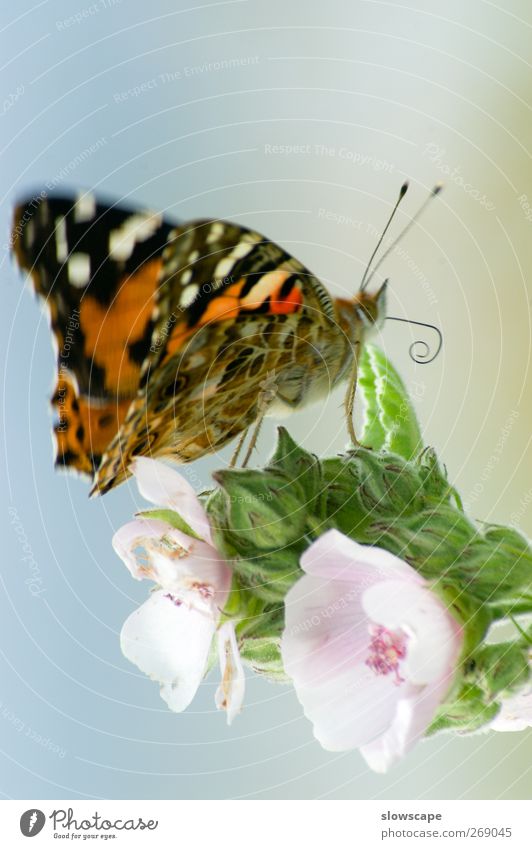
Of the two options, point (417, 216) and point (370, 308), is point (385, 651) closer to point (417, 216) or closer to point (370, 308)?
point (370, 308)

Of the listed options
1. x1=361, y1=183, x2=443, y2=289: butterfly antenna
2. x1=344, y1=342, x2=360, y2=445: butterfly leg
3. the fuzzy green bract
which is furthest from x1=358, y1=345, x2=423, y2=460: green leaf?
x1=361, y1=183, x2=443, y2=289: butterfly antenna

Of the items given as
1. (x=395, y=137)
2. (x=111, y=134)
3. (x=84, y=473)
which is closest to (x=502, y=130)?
(x=395, y=137)

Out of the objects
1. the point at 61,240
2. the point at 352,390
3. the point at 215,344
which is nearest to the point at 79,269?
the point at 61,240

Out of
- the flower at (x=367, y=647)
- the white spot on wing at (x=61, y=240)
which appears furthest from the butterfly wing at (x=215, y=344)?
the flower at (x=367, y=647)

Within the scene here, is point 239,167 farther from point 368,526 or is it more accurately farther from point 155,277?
point 368,526

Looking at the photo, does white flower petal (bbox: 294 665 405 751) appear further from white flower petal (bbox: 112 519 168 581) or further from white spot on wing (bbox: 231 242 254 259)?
white spot on wing (bbox: 231 242 254 259)

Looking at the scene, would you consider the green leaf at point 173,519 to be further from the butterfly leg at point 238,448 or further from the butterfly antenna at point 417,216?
the butterfly antenna at point 417,216
